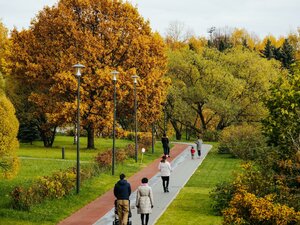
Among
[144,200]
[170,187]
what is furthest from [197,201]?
[144,200]

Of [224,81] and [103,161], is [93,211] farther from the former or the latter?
[224,81]

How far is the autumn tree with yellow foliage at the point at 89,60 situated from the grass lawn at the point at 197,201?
920 cm

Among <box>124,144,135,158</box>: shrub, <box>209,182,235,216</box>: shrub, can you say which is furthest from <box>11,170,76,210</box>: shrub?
<box>124,144,135,158</box>: shrub

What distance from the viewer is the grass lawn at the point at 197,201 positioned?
16703 millimetres

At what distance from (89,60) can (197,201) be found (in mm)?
20241

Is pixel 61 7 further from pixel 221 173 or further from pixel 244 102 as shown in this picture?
pixel 244 102

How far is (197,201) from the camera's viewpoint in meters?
20.4

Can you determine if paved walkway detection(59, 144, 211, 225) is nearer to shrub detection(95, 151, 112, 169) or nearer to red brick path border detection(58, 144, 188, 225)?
red brick path border detection(58, 144, 188, 225)

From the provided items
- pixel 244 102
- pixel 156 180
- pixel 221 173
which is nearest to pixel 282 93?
pixel 156 180

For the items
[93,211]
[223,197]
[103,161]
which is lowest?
[93,211]

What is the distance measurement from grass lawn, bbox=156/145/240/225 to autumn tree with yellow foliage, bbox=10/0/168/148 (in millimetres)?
9198

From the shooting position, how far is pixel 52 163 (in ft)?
98.4

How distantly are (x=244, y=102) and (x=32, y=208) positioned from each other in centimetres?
4210

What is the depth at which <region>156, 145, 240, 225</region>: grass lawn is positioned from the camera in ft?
54.8
